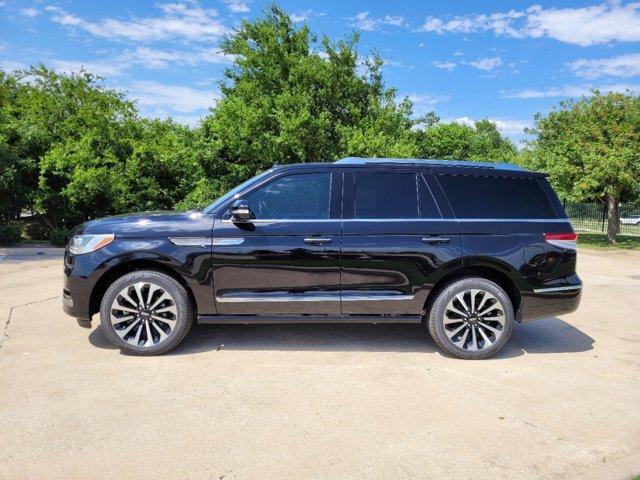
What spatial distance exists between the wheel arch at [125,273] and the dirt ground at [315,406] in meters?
0.50

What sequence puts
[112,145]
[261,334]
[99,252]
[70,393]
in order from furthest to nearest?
[112,145] → [261,334] → [99,252] → [70,393]

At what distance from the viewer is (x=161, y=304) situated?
448cm

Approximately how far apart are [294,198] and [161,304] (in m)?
1.64

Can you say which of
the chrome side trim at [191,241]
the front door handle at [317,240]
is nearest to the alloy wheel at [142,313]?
the chrome side trim at [191,241]

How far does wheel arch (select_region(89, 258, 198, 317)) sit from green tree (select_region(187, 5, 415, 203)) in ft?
27.5

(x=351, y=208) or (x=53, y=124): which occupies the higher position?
(x=53, y=124)

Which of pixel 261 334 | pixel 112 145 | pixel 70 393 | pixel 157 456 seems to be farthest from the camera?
pixel 112 145

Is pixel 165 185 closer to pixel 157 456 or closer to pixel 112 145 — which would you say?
pixel 112 145

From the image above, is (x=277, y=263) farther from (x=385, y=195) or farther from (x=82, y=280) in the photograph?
(x=82, y=280)

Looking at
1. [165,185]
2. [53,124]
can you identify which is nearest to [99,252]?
[165,185]

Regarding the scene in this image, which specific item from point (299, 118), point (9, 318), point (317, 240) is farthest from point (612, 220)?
point (9, 318)

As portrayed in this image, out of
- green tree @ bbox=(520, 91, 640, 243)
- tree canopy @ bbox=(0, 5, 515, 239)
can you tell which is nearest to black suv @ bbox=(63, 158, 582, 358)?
tree canopy @ bbox=(0, 5, 515, 239)

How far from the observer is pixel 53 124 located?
44.8ft

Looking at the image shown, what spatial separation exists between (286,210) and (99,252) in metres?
1.81
